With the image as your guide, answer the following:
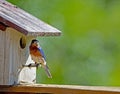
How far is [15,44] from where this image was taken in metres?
5.57

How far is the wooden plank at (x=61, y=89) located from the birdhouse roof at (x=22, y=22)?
40 centimetres

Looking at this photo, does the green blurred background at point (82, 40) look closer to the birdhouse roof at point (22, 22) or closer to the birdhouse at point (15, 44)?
the birdhouse roof at point (22, 22)

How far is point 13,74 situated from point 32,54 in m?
0.27

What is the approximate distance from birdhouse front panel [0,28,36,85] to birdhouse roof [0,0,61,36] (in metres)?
0.11

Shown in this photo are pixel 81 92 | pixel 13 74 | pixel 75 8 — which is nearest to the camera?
pixel 81 92

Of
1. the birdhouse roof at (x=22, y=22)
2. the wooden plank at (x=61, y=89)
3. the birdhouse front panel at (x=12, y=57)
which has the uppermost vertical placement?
the birdhouse roof at (x=22, y=22)

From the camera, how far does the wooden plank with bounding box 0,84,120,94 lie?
5096 mm

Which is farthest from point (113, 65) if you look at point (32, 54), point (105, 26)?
point (32, 54)

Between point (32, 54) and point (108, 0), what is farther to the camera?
point (108, 0)

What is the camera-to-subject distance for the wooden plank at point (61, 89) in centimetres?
510

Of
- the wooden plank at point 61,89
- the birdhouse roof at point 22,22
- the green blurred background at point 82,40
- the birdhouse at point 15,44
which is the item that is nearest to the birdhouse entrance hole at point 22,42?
the birdhouse at point 15,44

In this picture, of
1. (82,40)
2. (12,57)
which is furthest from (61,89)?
(82,40)

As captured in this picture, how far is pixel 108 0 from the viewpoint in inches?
519

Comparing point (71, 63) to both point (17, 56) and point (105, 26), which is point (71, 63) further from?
point (17, 56)
